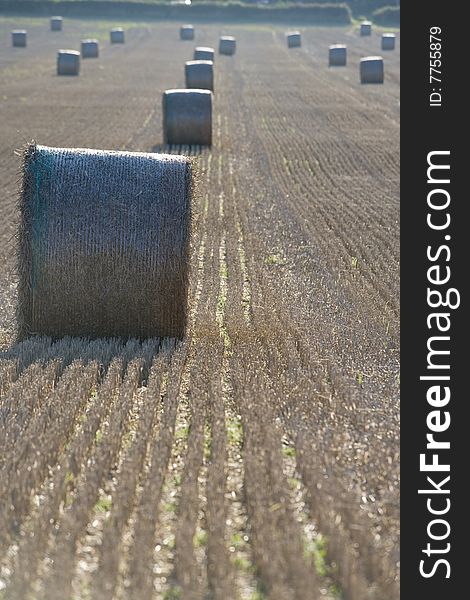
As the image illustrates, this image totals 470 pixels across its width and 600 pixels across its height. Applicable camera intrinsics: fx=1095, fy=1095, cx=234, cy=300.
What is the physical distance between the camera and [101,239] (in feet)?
26.7

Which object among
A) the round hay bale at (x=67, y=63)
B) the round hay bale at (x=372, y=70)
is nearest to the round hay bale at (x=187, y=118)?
the round hay bale at (x=372, y=70)

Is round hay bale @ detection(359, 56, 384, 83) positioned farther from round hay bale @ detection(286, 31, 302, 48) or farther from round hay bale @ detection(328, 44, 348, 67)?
round hay bale @ detection(286, 31, 302, 48)

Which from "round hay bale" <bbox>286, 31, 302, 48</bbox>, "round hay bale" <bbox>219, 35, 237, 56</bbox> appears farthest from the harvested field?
"round hay bale" <bbox>286, 31, 302, 48</bbox>

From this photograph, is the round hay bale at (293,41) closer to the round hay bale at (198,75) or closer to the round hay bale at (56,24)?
the round hay bale at (56,24)

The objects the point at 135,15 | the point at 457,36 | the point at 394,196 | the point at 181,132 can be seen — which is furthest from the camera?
the point at 135,15

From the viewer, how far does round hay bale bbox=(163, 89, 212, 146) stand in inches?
817

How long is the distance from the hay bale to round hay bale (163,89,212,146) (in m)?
12.7

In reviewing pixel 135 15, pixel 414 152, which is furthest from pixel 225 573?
pixel 135 15

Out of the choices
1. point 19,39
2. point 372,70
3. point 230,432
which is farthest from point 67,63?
point 230,432

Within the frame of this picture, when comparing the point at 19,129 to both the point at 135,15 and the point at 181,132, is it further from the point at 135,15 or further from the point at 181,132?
the point at 135,15

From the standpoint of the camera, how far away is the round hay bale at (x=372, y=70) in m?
35.9

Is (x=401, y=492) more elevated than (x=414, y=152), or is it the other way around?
(x=414, y=152)

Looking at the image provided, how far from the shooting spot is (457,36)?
35.7 feet

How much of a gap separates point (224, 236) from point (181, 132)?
808 centimetres
